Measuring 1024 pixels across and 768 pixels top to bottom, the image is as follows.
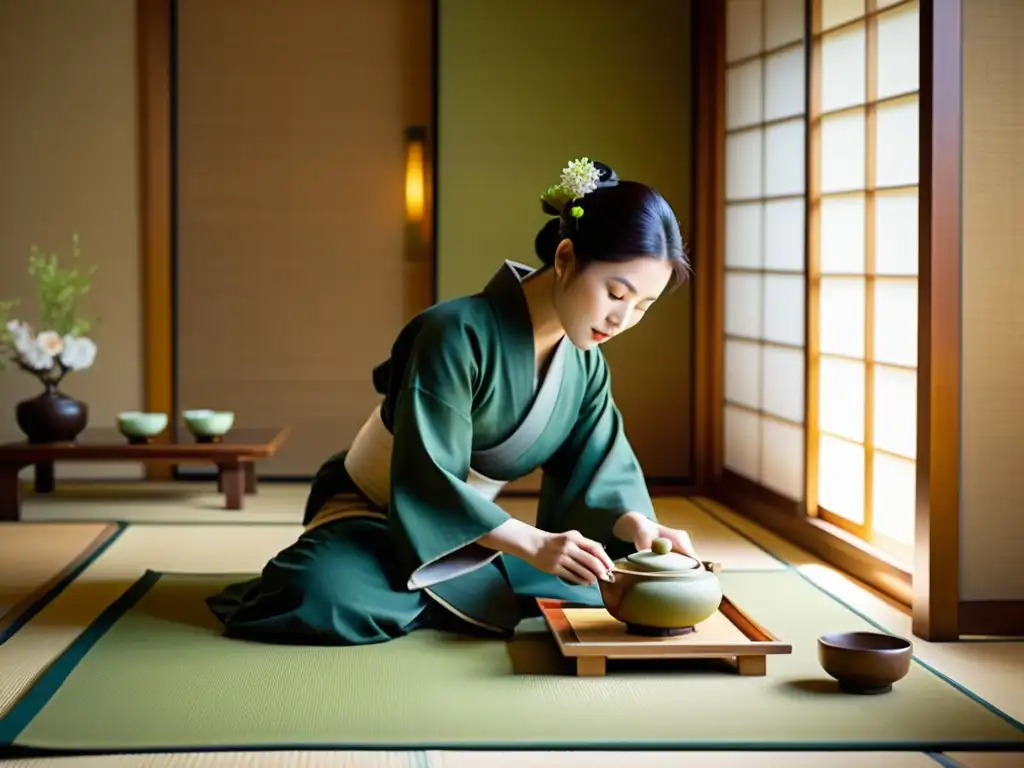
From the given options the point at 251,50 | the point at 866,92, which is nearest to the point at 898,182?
the point at 866,92

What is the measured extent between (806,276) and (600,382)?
155cm

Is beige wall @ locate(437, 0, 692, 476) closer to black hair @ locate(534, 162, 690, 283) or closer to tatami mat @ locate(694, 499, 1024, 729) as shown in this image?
tatami mat @ locate(694, 499, 1024, 729)

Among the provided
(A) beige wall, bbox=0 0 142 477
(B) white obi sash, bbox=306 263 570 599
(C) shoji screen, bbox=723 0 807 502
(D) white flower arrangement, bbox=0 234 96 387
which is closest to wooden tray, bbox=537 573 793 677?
(B) white obi sash, bbox=306 263 570 599

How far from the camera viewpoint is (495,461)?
3.78 meters

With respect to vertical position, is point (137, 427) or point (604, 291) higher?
point (604, 291)

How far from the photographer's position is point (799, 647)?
11.7ft

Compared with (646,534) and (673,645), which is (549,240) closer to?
(646,534)

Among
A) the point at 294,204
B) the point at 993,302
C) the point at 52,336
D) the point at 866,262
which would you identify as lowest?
the point at 52,336

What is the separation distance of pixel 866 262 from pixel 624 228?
5.03 ft

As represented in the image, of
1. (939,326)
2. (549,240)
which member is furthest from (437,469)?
(939,326)

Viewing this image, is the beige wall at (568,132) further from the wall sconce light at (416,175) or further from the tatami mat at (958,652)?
the tatami mat at (958,652)

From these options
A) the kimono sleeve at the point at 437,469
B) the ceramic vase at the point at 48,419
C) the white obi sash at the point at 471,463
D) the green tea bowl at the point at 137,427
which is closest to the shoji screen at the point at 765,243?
the white obi sash at the point at 471,463

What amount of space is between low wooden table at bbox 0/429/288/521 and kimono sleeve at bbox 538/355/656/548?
2096mm

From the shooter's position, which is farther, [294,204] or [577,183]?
[294,204]
